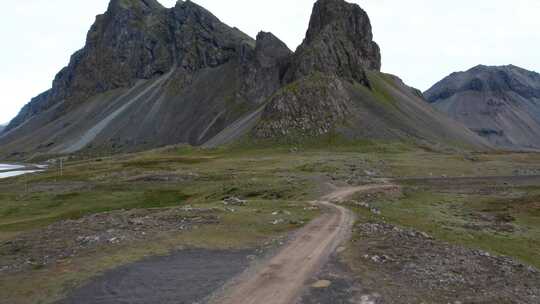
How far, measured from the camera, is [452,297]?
19.2 metres

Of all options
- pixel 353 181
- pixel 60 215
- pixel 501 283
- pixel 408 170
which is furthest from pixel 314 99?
pixel 501 283

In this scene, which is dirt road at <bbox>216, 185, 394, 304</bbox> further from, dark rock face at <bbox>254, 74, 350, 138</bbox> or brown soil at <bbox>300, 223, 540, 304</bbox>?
dark rock face at <bbox>254, 74, 350, 138</bbox>

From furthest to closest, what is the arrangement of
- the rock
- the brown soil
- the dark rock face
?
the dark rock face, the rock, the brown soil

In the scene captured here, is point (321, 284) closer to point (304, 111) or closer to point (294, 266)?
point (294, 266)

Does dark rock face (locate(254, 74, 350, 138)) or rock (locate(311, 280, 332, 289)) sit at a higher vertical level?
dark rock face (locate(254, 74, 350, 138))

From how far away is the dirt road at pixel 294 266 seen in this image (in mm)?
19141

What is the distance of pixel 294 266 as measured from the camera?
923 inches

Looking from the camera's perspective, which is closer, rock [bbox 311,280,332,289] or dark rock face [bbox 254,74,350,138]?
rock [bbox 311,280,332,289]

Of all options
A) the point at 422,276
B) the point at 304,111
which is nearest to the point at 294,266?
the point at 422,276

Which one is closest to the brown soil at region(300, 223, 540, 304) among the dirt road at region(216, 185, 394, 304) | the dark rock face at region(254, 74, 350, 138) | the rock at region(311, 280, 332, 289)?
the rock at region(311, 280, 332, 289)

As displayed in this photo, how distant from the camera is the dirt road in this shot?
62.8ft

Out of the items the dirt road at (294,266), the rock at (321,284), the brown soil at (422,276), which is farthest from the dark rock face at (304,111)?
the rock at (321,284)

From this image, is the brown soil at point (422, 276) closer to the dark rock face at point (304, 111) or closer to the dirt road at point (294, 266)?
the dirt road at point (294, 266)

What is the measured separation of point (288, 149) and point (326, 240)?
439 feet
